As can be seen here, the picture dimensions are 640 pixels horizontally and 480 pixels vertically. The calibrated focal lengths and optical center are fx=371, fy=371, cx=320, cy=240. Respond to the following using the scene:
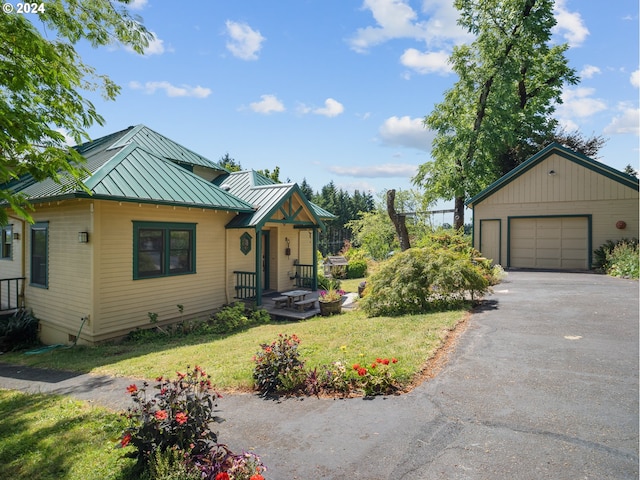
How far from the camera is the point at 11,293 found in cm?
1140

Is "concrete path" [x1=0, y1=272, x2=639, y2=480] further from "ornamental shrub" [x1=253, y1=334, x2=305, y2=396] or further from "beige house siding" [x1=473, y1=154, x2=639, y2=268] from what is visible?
"beige house siding" [x1=473, y1=154, x2=639, y2=268]

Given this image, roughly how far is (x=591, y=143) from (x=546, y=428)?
28104mm

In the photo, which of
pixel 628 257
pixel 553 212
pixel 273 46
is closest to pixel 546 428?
pixel 273 46

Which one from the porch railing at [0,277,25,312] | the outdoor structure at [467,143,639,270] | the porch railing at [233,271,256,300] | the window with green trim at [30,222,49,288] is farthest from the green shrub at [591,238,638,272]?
the porch railing at [0,277,25,312]

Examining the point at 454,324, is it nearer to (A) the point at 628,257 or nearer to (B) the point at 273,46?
(B) the point at 273,46

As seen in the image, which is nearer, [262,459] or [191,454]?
[191,454]

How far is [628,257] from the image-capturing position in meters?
13.7

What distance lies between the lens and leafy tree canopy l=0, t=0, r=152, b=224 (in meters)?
4.05

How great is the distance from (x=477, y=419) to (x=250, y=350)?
4694mm

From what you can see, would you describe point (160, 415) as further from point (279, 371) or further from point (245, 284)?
point (245, 284)

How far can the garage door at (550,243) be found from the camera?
16.3 meters

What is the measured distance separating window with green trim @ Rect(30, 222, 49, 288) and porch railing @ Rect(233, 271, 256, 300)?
5152 millimetres

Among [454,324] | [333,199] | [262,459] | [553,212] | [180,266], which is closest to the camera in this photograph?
[262,459]

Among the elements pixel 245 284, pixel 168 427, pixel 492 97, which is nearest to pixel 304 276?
pixel 245 284
